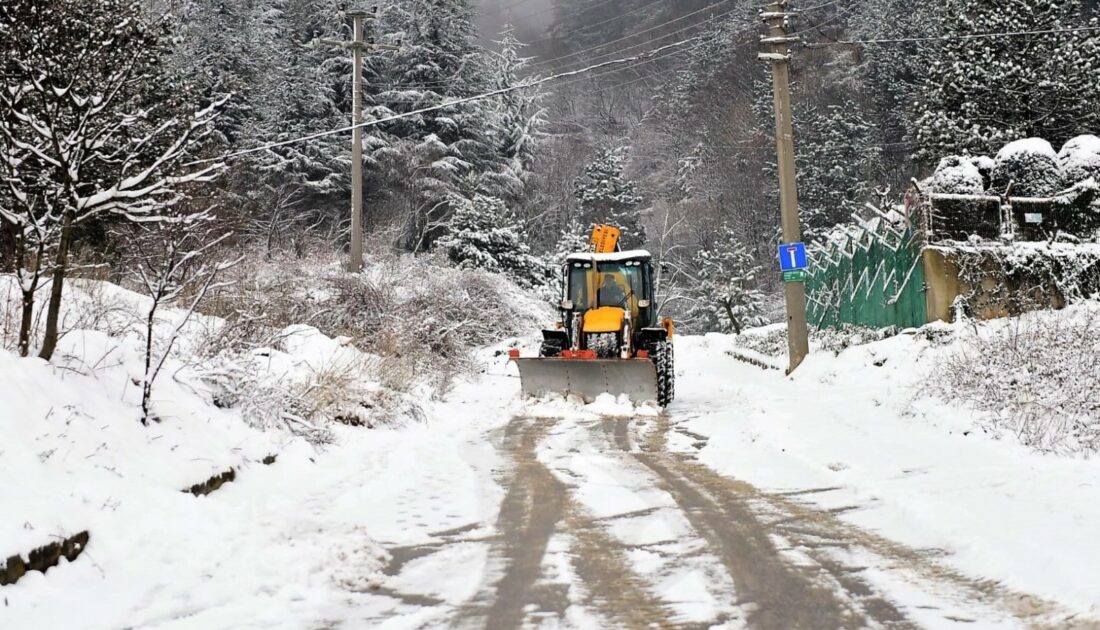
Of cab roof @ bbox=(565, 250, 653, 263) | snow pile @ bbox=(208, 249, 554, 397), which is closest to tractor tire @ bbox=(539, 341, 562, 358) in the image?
cab roof @ bbox=(565, 250, 653, 263)

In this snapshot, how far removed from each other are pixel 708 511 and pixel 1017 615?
8.70 feet

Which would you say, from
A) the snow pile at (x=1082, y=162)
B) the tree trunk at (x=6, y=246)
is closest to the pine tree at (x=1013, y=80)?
the snow pile at (x=1082, y=162)

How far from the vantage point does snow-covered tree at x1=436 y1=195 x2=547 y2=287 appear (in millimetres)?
30703

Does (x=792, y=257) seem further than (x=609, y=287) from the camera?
Yes

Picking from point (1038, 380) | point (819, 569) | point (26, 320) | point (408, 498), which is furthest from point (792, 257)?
point (26, 320)

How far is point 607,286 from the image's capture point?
640 inches

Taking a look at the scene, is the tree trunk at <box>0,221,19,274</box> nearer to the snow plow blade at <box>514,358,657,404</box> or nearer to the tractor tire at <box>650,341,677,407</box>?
the snow plow blade at <box>514,358,657,404</box>

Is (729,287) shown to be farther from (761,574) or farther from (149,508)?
(149,508)

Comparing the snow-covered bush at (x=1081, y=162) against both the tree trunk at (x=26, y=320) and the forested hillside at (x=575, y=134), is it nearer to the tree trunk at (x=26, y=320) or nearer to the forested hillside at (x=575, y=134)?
the forested hillside at (x=575, y=134)

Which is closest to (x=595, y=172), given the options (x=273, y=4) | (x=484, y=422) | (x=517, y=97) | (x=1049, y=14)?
(x=517, y=97)

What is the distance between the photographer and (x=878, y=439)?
8750 millimetres

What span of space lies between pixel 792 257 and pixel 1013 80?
15.4 metres

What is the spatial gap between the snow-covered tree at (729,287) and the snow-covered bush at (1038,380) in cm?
2577

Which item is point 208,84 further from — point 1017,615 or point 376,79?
point 1017,615
